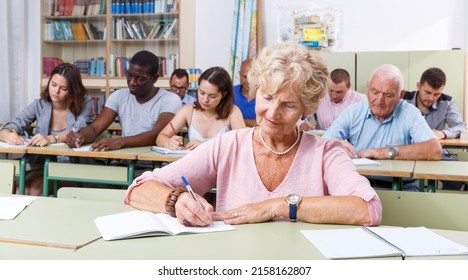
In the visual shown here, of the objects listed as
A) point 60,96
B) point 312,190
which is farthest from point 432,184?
point 60,96

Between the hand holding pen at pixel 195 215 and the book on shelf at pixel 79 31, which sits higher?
the book on shelf at pixel 79 31

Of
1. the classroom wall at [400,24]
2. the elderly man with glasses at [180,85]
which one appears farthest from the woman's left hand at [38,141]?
the classroom wall at [400,24]

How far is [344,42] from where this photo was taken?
6680 mm

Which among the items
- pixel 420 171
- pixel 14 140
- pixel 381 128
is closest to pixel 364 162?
pixel 420 171

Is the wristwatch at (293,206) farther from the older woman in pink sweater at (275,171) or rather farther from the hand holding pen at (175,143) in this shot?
the hand holding pen at (175,143)

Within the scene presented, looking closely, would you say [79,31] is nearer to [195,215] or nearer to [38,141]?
[38,141]

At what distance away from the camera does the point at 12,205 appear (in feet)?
5.63

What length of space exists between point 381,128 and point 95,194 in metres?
2.03

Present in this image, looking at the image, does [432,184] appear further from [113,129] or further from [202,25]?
[202,25]

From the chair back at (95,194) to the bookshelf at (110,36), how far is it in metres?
5.17

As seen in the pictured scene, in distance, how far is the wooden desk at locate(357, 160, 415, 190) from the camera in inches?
108

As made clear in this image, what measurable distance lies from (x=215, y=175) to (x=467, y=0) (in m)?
5.64

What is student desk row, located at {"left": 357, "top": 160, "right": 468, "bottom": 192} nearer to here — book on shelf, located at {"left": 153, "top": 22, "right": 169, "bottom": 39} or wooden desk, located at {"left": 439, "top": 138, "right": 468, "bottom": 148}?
wooden desk, located at {"left": 439, "top": 138, "right": 468, "bottom": 148}

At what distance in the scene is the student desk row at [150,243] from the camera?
1.24 metres
